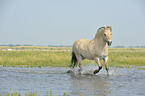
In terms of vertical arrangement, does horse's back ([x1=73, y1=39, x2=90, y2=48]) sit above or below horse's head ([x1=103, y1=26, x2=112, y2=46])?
below

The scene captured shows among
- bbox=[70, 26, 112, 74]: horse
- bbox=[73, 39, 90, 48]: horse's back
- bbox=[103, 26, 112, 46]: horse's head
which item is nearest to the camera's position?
bbox=[103, 26, 112, 46]: horse's head

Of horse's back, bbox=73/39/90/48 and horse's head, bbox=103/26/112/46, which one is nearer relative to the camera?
horse's head, bbox=103/26/112/46

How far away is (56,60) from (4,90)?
16855 millimetres

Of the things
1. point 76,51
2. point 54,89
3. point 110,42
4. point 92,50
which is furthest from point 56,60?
point 54,89

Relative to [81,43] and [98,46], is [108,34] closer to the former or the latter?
[98,46]

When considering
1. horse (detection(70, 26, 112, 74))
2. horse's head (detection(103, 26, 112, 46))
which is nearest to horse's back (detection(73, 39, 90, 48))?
horse (detection(70, 26, 112, 74))

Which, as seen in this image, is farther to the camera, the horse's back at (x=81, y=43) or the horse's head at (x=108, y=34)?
the horse's back at (x=81, y=43)

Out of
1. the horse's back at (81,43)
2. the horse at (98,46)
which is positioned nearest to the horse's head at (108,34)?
the horse at (98,46)

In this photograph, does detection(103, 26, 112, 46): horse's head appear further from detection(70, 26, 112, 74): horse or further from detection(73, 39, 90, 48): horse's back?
detection(73, 39, 90, 48): horse's back

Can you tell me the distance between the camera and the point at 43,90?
8.88m

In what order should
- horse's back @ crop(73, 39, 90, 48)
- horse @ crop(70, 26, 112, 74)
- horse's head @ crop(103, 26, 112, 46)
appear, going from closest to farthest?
horse's head @ crop(103, 26, 112, 46), horse @ crop(70, 26, 112, 74), horse's back @ crop(73, 39, 90, 48)

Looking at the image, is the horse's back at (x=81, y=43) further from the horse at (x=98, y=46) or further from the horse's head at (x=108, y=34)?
the horse's head at (x=108, y=34)

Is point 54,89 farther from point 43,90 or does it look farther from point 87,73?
point 87,73

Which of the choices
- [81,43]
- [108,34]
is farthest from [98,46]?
[81,43]
